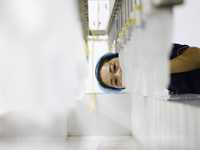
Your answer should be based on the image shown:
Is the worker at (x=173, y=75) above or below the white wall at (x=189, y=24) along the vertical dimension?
below

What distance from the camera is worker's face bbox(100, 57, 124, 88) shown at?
181 centimetres

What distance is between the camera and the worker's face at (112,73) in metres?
1.81

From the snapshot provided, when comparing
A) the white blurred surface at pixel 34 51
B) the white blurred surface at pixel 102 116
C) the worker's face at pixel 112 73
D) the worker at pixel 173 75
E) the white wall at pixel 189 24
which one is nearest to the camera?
the white blurred surface at pixel 34 51

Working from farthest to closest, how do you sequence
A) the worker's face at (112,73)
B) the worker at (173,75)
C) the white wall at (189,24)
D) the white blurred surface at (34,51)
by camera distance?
the white wall at (189,24) < the worker's face at (112,73) < the worker at (173,75) < the white blurred surface at (34,51)

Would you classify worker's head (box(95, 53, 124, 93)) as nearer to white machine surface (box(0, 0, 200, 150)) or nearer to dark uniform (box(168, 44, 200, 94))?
dark uniform (box(168, 44, 200, 94))

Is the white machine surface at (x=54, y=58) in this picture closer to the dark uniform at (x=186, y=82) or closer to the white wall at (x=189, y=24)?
the dark uniform at (x=186, y=82)

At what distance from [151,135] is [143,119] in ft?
1.11

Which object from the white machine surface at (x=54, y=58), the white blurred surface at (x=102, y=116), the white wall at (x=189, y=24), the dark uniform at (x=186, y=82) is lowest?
the white blurred surface at (x=102, y=116)

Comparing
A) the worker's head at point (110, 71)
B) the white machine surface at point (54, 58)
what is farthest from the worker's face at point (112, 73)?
the white machine surface at point (54, 58)

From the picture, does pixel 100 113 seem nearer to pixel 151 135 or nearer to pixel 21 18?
pixel 151 135

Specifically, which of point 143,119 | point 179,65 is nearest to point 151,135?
point 143,119

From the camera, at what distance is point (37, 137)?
1979 mm

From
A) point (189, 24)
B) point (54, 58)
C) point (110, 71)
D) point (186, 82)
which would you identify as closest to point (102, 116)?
point (110, 71)

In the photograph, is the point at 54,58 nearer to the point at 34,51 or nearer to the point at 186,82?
the point at 34,51
